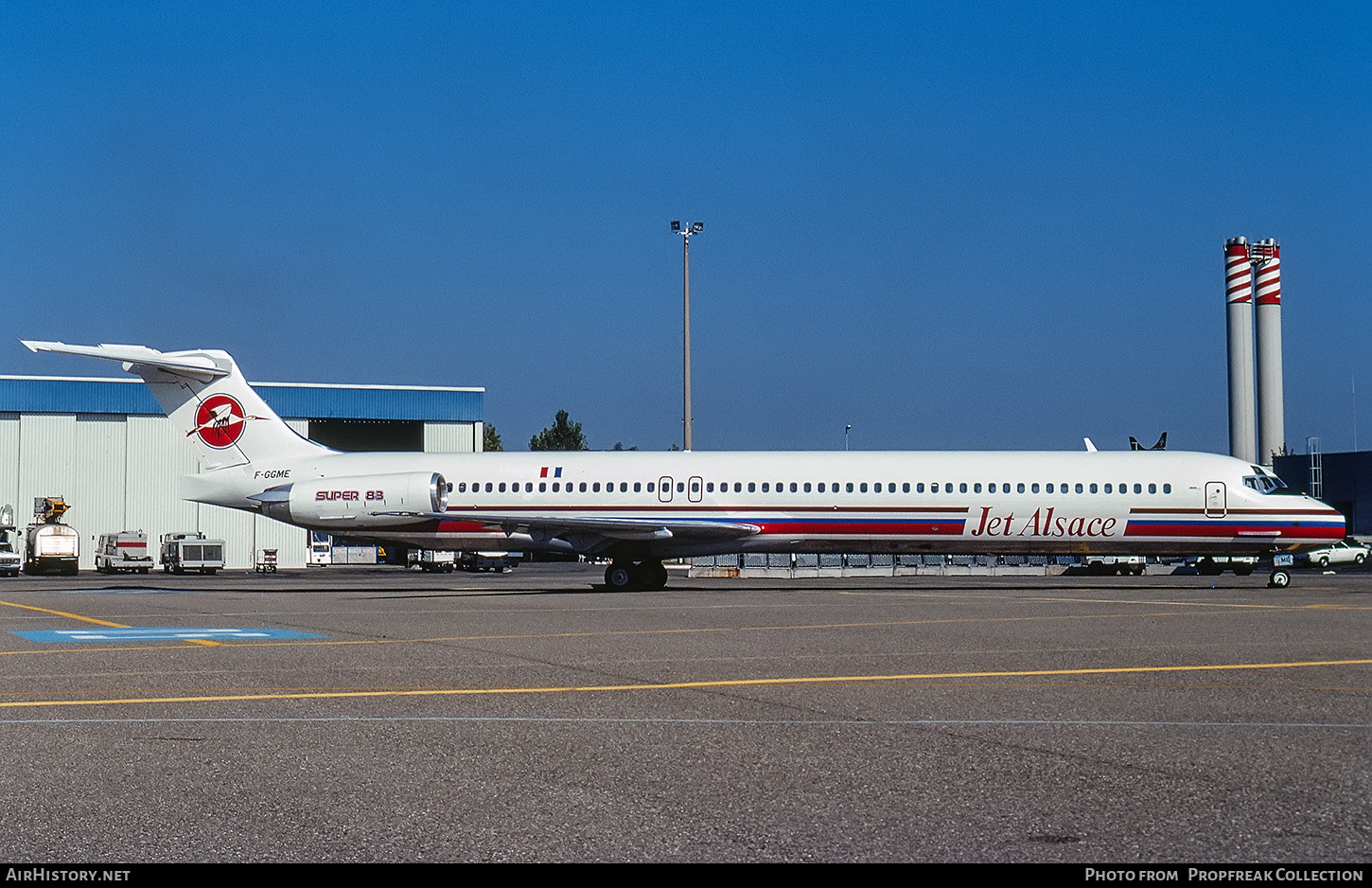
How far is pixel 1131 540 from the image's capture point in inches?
1232

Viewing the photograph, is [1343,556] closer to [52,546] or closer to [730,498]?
[730,498]

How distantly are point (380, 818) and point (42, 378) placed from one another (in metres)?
59.8

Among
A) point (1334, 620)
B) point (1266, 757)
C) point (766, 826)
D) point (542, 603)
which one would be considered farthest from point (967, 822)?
point (542, 603)

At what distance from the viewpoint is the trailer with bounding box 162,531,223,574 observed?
186ft

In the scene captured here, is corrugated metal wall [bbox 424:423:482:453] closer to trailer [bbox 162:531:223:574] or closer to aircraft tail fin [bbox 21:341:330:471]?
trailer [bbox 162:531:223:574]

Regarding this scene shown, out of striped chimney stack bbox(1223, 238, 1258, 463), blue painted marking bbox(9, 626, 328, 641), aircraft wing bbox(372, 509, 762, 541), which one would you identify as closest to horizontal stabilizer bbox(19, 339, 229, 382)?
aircraft wing bbox(372, 509, 762, 541)

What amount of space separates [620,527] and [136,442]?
38365 millimetres

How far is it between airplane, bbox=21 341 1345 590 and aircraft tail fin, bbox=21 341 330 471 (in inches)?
1.8

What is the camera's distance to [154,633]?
17328 mm

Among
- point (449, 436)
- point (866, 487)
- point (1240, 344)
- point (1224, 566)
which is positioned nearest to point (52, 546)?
point (449, 436)

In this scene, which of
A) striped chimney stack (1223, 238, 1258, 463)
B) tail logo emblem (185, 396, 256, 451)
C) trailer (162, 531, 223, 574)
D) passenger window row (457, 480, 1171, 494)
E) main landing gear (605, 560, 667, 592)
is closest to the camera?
passenger window row (457, 480, 1171, 494)

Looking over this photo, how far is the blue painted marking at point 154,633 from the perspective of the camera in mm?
16578

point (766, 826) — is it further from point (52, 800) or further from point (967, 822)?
point (52, 800)

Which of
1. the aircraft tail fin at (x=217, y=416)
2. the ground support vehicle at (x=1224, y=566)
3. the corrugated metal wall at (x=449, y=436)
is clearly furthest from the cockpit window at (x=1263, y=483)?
the corrugated metal wall at (x=449, y=436)
